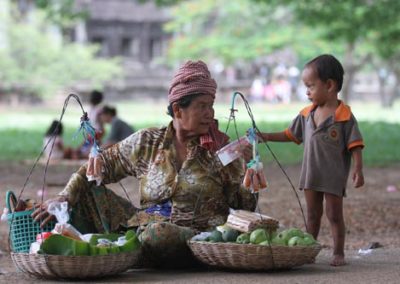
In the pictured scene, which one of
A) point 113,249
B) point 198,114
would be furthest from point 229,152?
point 113,249

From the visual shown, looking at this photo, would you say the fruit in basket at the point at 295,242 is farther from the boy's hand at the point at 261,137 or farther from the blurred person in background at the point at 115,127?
the blurred person in background at the point at 115,127

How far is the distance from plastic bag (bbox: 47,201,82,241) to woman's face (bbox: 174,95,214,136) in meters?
0.89

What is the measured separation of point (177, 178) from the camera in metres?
6.22

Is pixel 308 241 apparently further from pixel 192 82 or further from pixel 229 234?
pixel 192 82

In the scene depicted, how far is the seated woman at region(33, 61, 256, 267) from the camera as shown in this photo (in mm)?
6160

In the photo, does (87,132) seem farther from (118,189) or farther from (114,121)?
(114,121)

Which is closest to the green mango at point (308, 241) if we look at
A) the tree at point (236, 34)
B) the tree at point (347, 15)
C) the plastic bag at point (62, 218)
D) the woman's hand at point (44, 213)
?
the plastic bag at point (62, 218)

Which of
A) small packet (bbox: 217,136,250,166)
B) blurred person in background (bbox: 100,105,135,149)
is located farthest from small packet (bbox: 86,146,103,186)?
blurred person in background (bbox: 100,105,135,149)

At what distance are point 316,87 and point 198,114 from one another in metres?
0.87

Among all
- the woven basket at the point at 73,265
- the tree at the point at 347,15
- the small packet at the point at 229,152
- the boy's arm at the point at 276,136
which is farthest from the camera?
the tree at the point at 347,15

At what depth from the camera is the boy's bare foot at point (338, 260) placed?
6296 mm

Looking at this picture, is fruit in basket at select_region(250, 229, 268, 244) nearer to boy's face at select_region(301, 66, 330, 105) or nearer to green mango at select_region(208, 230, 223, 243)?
green mango at select_region(208, 230, 223, 243)

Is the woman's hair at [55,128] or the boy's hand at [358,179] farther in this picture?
the woman's hair at [55,128]

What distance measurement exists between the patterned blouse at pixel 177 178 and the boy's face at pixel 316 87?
691 millimetres
